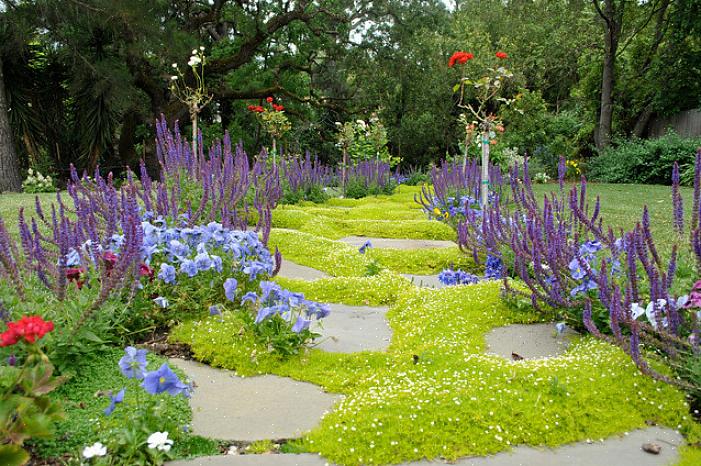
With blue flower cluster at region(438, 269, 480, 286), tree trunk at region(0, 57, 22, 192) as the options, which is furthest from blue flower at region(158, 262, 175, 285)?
tree trunk at region(0, 57, 22, 192)

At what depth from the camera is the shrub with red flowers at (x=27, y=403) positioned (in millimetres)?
1263

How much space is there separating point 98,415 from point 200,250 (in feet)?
3.35

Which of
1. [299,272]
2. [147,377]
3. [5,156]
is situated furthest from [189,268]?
[5,156]

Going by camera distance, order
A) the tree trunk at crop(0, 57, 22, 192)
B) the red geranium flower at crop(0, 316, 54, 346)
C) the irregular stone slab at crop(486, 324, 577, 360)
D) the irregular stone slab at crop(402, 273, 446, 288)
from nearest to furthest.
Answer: the red geranium flower at crop(0, 316, 54, 346), the irregular stone slab at crop(486, 324, 577, 360), the irregular stone slab at crop(402, 273, 446, 288), the tree trunk at crop(0, 57, 22, 192)

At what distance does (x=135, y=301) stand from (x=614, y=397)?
6.43 ft

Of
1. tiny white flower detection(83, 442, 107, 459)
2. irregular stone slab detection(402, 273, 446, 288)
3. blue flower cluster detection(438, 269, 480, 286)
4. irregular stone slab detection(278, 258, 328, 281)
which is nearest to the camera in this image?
tiny white flower detection(83, 442, 107, 459)

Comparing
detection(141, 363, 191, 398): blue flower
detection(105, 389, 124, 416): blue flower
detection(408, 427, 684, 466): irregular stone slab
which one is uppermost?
detection(141, 363, 191, 398): blue flower

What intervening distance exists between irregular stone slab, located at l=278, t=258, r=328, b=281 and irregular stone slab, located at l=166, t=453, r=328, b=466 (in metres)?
2.43

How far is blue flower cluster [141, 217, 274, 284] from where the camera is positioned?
261 centimetres

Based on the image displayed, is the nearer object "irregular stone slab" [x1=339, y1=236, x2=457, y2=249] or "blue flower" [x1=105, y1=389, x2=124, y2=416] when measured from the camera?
"blue flower" [x1=105, y1=389, x2=124, y2=416]

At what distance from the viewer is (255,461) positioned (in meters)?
1.58

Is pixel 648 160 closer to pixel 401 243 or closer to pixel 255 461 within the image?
pixel 401 243

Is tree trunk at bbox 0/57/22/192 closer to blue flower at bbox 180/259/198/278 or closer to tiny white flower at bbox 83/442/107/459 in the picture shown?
blue flower at bbox 180/259/198/278

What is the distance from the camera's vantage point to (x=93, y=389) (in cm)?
196
